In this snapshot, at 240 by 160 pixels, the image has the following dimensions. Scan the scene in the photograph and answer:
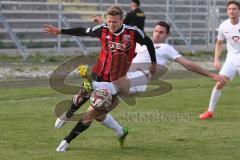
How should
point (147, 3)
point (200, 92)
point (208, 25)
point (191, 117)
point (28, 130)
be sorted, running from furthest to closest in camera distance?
1. point (208, 25)
2. point (147, 3)
3. point (200, 92)
4. point (191, 117)
5. point (28, 130)

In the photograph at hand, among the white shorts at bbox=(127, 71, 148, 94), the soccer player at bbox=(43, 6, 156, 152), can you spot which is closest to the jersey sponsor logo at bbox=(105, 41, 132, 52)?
the soccer player at bbox=(43, 6, 156, 152)

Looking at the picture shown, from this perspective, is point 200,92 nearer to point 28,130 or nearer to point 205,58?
point 28,130

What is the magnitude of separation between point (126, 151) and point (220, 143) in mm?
1579

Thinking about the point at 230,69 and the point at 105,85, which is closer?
the point at 105,85

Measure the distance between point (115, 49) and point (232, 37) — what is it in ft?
14.6

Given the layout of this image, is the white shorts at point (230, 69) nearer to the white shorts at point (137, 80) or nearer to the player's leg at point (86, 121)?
the white shorts at point (137, 80)

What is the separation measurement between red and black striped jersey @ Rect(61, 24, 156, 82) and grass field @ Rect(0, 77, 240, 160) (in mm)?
1048

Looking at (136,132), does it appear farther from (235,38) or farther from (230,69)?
(235,38)

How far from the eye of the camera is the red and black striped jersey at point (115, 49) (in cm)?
944

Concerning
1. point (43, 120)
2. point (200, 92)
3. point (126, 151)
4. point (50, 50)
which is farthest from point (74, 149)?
point (50, 50)

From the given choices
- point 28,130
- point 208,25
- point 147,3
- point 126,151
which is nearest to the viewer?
point 126,151

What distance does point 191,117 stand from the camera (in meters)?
13.3

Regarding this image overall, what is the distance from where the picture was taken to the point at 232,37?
13328 millimetres

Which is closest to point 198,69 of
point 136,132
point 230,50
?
point 136,132
